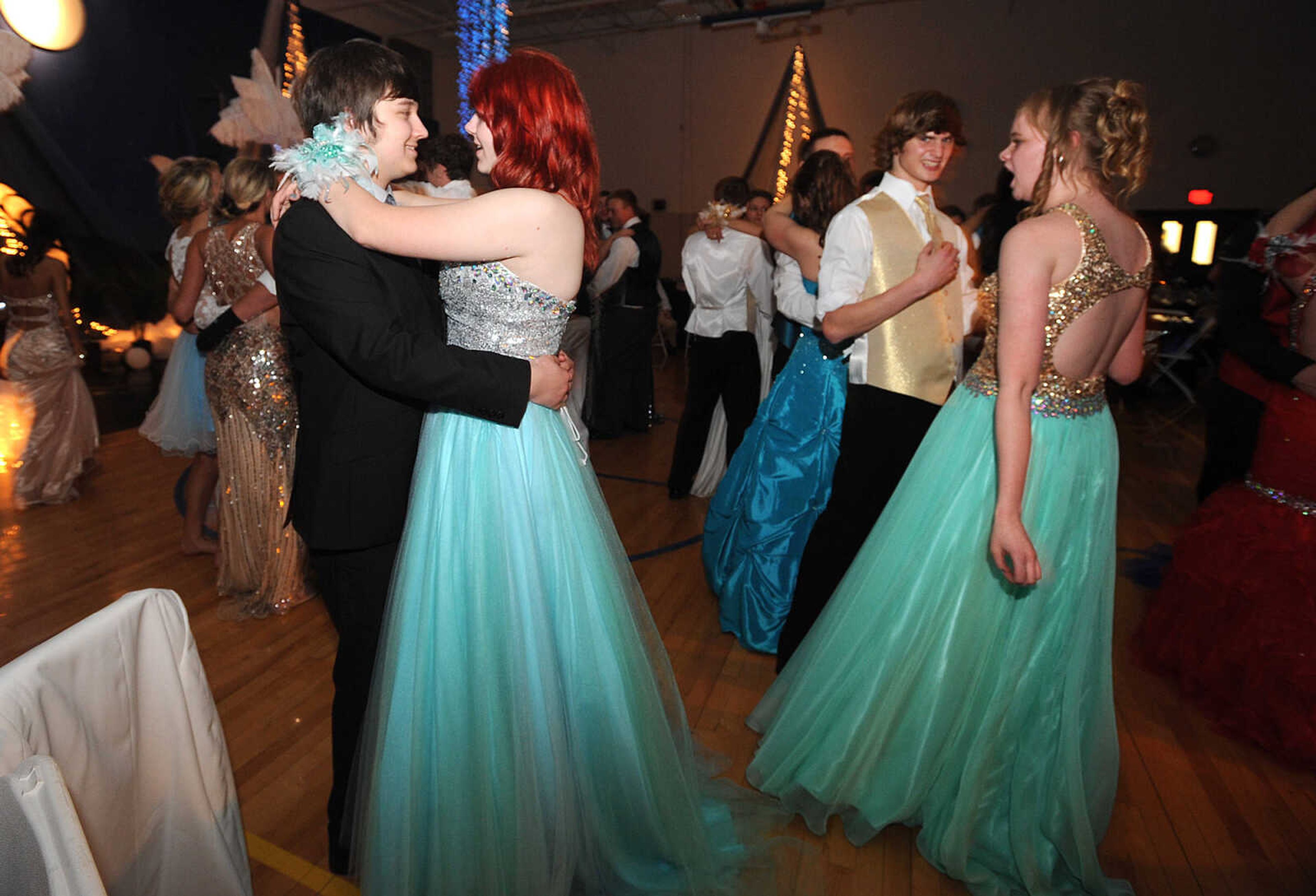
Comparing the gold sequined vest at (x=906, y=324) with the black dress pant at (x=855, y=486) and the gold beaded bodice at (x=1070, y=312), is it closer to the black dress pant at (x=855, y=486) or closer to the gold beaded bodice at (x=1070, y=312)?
the black dress pant at (x=855, y=486)

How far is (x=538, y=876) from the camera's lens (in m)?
1.41

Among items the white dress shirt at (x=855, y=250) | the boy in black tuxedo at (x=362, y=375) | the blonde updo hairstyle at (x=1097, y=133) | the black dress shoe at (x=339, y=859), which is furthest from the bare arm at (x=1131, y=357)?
the black dress shoe at (x=339, y=859)

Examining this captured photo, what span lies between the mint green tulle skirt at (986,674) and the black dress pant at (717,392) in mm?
2427

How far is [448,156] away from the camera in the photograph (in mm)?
3928

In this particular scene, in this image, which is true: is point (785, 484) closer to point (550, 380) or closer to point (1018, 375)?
point (1018, 375)

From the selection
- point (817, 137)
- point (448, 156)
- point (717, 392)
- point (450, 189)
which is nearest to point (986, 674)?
point (817, 137)

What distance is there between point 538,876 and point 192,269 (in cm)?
263

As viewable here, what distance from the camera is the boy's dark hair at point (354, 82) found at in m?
1.40

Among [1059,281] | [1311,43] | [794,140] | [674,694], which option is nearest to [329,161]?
[674,694]

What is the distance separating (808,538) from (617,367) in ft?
11.6

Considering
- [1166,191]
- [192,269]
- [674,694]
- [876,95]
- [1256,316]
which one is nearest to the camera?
[674,694]

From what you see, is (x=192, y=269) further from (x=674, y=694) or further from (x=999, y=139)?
(x=999, y=139)

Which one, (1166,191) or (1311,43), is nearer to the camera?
(1311,43)

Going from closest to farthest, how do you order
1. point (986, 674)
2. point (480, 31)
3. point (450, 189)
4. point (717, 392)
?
point (986, 674), point (450, 189), point (717, 392), point (480, 31)
